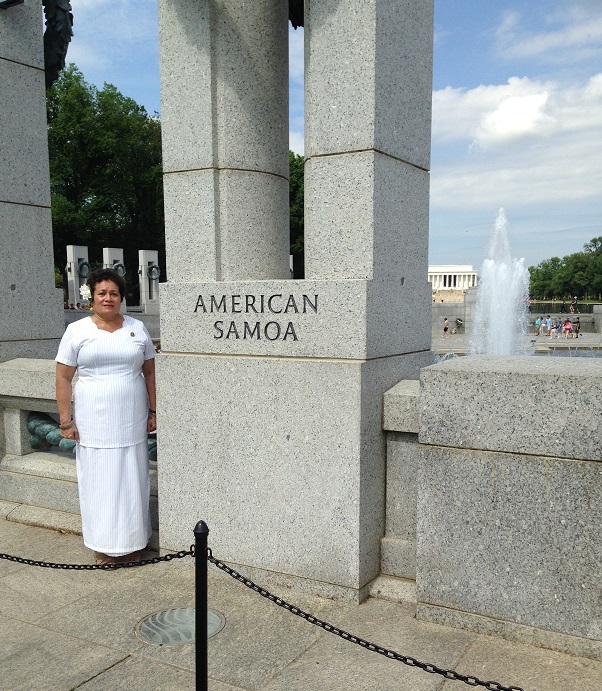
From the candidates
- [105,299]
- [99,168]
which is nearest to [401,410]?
[105,299]

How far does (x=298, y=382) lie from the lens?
3824 mm

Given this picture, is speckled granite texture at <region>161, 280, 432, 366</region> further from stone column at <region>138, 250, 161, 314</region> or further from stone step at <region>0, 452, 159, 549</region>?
stone column at <region>138, 250, 161, 314</region>

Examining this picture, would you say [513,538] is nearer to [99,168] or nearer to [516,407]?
[516,407]

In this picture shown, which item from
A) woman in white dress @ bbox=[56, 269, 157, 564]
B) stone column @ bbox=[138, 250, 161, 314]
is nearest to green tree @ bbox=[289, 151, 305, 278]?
stone column @ bbox=[138, 250, 161, 314]

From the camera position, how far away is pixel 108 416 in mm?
4273

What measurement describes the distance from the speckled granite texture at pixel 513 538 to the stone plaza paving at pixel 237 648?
0.61 feet

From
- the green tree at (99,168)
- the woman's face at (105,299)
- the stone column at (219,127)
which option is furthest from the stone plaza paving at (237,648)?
the green tree at (99,168)

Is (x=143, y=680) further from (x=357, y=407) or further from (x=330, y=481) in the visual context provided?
(x=357, y=407)

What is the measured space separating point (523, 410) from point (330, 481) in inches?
46.8

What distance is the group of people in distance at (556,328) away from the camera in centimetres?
3412

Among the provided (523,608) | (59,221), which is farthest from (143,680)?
(59,221)

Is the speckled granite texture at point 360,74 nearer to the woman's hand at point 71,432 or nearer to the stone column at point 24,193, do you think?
the woman's hand at point 71,432

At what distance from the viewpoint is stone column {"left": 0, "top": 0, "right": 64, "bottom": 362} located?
584cm

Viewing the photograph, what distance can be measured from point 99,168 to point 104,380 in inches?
1894
